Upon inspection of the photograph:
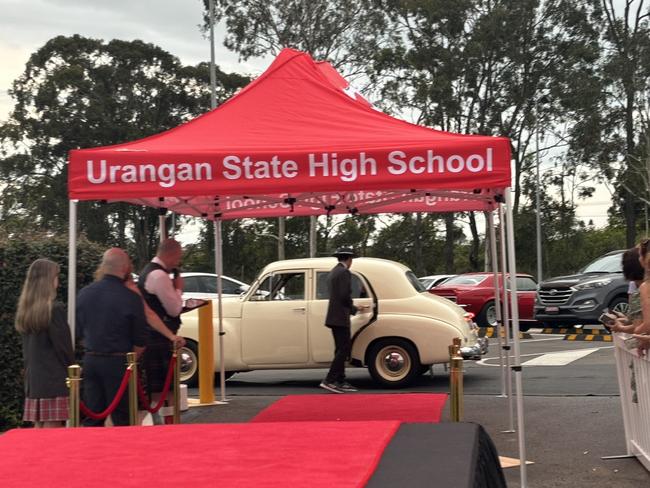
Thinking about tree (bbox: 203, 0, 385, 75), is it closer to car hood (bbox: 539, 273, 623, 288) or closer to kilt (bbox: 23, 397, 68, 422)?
car hood (bbox: 539, 273, 623, 288)

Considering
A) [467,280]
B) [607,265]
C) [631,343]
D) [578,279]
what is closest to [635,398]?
[631,343]

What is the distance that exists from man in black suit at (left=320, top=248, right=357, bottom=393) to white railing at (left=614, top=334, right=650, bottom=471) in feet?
16.1

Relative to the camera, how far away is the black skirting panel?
3.11 meters

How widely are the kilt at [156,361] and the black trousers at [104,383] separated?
1.14m

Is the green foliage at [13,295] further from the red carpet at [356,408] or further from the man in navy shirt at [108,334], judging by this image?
the red carpet at [356,408]

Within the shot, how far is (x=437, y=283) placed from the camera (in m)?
30.0

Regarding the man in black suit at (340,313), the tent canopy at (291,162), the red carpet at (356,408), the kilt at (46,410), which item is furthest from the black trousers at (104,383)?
the man in black suit at (340,313)

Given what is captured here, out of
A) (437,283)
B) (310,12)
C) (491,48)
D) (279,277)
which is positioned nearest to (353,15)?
(310,12)

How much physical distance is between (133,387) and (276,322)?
6.06 metres

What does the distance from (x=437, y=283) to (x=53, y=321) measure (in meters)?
22.4

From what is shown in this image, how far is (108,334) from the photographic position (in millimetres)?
8211

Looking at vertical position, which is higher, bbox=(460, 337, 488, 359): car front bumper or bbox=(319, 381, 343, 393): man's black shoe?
bbox=(460, 337, 488, 359): car front bumper

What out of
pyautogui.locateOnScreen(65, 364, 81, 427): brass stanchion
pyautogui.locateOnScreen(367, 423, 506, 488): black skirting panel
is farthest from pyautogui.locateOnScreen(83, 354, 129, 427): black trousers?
pyautogui.locateOnScreen(367, 423, 506, 488): black skirting panel

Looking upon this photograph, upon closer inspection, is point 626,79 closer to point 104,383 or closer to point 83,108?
point 83,108
